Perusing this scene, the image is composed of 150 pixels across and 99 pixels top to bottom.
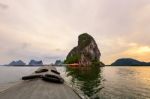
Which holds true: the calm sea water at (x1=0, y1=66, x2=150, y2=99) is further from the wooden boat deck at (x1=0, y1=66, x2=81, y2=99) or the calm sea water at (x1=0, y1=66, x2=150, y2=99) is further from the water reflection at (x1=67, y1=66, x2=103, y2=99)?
the wooden boat deck at (x1=0, y1=66, x2=81, y2=99)

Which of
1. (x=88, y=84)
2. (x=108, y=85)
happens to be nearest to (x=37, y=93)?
(x=88, y=84)

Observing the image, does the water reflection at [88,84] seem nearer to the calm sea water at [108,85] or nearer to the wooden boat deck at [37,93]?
the calm sea water at [108,85]

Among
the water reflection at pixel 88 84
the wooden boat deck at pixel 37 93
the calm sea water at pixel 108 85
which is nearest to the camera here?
the wooden boat deck at pixel 37 93

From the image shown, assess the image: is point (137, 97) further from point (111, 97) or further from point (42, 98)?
point (42, 98)

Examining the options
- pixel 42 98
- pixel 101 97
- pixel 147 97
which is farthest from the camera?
pixel 147 97

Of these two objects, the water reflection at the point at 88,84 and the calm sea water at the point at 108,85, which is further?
the water reflection at the point at 88,84

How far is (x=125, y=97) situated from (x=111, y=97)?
2363 mm

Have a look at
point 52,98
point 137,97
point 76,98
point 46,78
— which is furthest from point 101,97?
point 52,98

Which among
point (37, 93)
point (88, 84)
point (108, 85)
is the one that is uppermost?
point (88, 84)

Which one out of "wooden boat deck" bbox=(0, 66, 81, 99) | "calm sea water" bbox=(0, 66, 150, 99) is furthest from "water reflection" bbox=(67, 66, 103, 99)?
"wooden boat deck" bbox=(0, 66, 81, 99)

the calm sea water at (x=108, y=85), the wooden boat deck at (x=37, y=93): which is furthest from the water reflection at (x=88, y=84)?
the wooden boat deck at (x=37, y=93)

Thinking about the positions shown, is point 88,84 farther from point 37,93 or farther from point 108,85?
point 37,93

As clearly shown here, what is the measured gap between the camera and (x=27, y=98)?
548 inches

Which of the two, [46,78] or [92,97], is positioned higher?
[46,78]
